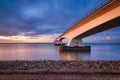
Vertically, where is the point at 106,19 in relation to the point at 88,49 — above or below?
above

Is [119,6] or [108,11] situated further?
[108,11]

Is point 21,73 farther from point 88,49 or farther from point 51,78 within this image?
point 88,49

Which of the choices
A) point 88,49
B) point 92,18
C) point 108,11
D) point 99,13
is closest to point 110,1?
point 108,11

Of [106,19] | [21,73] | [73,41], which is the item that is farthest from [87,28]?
[21,73]

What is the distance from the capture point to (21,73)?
9.05 metres

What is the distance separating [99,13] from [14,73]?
16.4 metres

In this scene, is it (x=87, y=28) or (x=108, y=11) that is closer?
(x=108, y=11)

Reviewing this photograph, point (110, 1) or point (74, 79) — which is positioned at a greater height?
point (110, 1)

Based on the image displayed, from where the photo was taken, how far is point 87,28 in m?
28.6

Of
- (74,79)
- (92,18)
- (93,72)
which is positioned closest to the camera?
(74,79)

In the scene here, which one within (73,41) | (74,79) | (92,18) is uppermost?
(92,18)

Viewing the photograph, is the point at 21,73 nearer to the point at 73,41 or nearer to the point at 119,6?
the point at 119,6

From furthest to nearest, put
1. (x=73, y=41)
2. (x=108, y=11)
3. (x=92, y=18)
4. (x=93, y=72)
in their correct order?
(x=73, y=41) < (x=92, y=18) < (x=108, y=11) < (x=93, y=72)

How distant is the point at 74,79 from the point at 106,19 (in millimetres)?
14583
